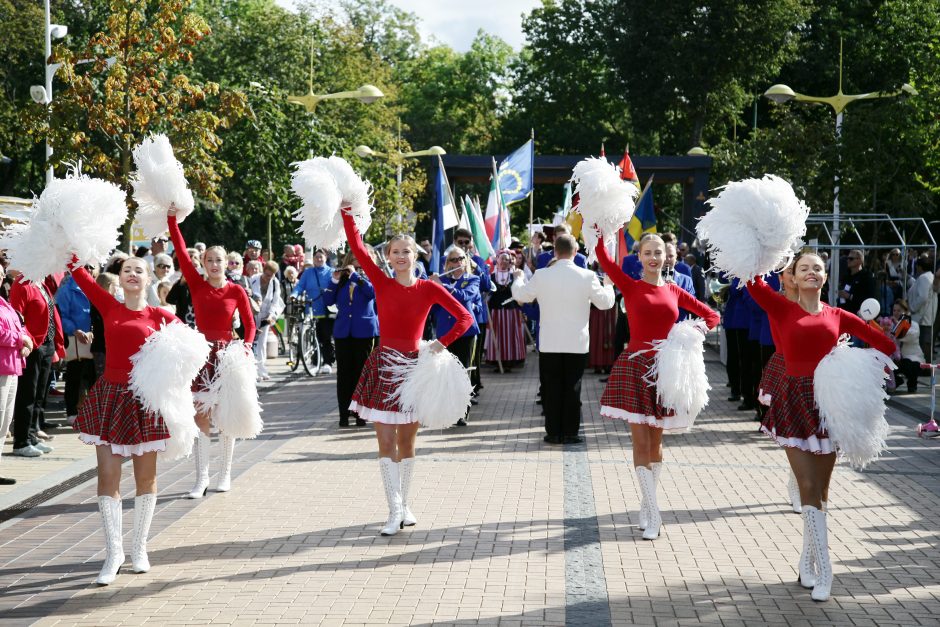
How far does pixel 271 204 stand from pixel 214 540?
17056 mm

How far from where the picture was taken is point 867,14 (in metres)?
44.2

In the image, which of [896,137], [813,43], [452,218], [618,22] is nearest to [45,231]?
[452,218]

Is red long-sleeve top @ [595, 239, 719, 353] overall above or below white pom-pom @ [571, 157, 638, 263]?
below

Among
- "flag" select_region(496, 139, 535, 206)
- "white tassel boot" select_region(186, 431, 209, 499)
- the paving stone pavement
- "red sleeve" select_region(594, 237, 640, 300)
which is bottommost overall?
the paving stone pavement

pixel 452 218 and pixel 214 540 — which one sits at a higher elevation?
pixel 452 218

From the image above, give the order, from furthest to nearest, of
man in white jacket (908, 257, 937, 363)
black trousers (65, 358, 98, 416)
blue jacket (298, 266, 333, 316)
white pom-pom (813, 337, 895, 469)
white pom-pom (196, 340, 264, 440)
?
man in white jacket (908, 257, 937, 363) < blue jacket (298, 266, 333, 316) < black trousers (65, 358, 98, 416) < white pom-pom (196, 340, 264, 440) < white pom-pom (813, 337, 895, 469)

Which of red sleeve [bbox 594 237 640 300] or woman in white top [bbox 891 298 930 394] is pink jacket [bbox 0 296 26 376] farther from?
woman in white top [bbox 891 298 930 394]

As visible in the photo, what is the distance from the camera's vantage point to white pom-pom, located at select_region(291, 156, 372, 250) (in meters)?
7.47

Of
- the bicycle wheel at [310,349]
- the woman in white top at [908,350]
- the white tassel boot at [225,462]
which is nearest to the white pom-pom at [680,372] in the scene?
the white tassel boot at [225,462]

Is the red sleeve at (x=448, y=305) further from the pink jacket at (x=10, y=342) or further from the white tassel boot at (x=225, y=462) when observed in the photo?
the pink jacket at (x=10, y=342)

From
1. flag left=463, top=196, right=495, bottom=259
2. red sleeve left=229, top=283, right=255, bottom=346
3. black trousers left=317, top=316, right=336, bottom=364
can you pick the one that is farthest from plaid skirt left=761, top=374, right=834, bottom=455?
flag left=463, top=196, right=495, bottom=259

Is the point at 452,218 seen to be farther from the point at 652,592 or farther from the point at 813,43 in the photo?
the point at 813,43

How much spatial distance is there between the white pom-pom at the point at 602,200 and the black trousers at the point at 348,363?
17.4 ft

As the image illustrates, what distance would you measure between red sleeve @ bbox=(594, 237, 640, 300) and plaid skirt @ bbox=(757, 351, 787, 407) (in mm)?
1074
